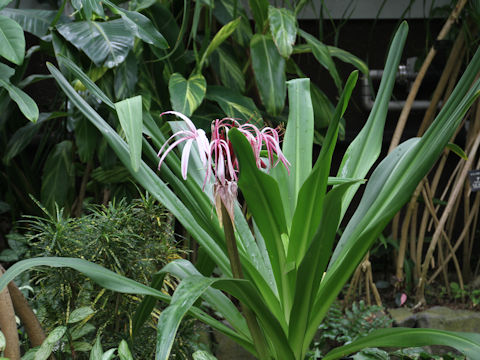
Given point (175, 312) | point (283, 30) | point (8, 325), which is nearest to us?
point (175, 312)

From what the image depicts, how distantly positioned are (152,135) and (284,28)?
120 cm

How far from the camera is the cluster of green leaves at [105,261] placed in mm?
1149

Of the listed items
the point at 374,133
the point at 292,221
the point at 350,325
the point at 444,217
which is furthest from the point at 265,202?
the point at 444,217

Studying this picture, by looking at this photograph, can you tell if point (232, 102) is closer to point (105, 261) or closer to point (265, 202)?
point (105, 261)

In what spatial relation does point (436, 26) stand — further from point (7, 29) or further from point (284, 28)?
point (7, 29)

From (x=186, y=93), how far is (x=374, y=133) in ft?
3.21

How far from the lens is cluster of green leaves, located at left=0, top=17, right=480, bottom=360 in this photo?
857 millimetres

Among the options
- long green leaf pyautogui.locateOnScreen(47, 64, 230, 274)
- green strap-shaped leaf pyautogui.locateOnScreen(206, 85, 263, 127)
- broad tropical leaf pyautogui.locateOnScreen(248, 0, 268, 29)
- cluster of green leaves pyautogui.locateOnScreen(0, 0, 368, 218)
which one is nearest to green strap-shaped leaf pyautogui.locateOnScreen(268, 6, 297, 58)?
cluster of green leaves pyautogui.locateOnScreen(0, 0, 368, 218)

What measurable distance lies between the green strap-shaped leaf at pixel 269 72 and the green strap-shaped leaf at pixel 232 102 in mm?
81

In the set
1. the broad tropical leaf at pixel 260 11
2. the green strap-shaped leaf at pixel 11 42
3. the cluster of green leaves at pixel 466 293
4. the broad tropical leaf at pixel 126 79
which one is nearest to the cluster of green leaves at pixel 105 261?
the green strap-shaped leaf at pixel 11 42

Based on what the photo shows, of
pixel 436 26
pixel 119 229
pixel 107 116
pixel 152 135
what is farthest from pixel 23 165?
pixel 436 26

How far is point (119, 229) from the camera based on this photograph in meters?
1.20

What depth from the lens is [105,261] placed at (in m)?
1.17

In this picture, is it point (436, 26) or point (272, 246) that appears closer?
point (272, 246)
